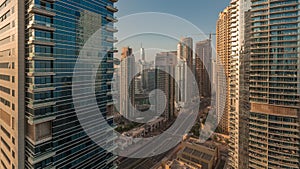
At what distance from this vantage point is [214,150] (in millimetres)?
7359

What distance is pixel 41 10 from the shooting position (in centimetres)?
270

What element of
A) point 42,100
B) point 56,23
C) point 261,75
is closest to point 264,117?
point 261,75

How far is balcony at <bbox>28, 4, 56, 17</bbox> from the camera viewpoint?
261 cm

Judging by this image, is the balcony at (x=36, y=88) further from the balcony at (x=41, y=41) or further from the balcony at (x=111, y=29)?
the balcony at (x=111, y=29)

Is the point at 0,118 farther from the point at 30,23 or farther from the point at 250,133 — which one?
→ the point at 250,133

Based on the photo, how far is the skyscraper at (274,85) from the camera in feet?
10.9

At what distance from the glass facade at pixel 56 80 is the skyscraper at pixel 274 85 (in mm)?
3685

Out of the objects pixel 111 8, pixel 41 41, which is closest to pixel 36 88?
pixel 41 41

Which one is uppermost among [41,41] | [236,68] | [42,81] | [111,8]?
[111,8]

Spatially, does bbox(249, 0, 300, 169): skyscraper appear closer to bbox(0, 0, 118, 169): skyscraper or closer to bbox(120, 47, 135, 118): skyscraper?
bbox(0, 0, 118, 169): skyscraper

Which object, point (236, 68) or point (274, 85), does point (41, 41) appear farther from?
point (274, 85)

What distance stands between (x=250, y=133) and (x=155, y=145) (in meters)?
5.92

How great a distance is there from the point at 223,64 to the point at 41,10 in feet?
25.4

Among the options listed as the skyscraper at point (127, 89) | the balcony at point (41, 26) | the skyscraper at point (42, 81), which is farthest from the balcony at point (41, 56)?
the skyscraper at point (127, 89)
